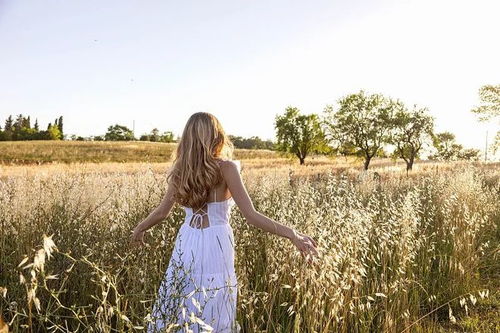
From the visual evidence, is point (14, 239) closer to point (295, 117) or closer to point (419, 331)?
point (419, 331)

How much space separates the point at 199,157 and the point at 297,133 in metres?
49.5

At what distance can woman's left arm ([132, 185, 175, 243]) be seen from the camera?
128 inches

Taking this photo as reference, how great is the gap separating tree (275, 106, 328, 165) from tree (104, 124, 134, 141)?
62011 mm

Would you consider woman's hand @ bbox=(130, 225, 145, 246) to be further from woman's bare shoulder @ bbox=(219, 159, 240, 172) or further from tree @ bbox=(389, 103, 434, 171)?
tree @ bbox=(389, 103, 434, 171)

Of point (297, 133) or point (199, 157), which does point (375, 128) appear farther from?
point (199, 157)

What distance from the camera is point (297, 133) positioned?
170ft

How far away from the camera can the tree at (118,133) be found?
106544 millimetres

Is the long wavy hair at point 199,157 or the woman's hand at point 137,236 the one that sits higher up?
the long wavy hair at point 199,157

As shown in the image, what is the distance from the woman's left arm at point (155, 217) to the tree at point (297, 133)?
159ft

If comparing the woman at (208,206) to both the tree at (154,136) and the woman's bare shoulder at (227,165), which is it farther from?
the tree at (154,136)

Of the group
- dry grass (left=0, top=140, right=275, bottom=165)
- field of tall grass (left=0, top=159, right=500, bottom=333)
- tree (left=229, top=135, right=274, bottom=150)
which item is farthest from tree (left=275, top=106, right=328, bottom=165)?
tree (left=229, top=135, right=274, bottom=150)

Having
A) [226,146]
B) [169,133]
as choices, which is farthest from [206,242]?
[169,133]

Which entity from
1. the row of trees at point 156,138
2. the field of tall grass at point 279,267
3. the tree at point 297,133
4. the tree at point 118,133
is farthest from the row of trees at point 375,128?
the tree at point 118,133

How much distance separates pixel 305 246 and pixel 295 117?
165 feet
